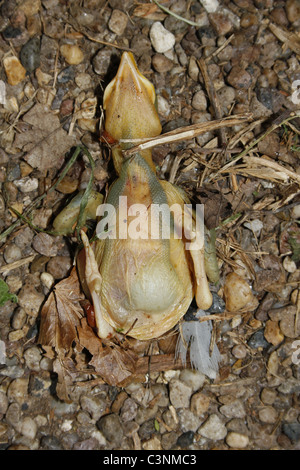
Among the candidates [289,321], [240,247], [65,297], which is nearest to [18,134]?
[65,297]

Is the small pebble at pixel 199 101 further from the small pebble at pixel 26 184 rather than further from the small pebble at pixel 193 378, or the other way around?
the small pebble at pixel 193 378

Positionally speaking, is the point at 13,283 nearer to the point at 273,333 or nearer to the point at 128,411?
the point at 128,411

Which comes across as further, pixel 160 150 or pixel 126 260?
pixel 160 150

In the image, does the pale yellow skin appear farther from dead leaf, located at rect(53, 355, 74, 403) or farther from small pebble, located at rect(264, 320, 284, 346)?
small pebble, located at rect(264, 320, 284, 346)

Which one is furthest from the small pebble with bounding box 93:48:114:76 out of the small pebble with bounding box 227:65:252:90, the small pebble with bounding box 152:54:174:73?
the small pebble with bounding box 227:65:252:90

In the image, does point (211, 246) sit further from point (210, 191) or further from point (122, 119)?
point (122, 119)
